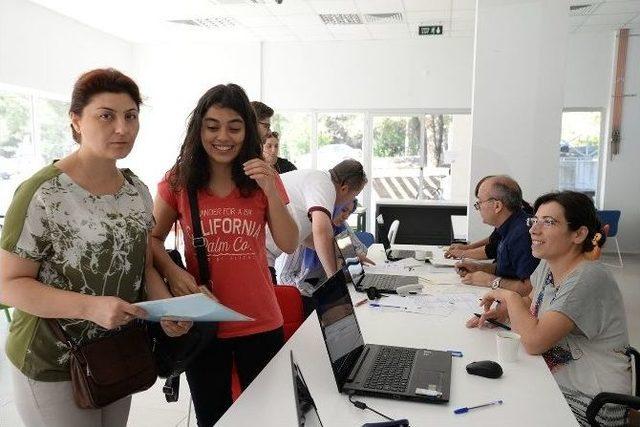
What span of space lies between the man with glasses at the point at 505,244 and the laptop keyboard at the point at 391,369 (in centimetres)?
108

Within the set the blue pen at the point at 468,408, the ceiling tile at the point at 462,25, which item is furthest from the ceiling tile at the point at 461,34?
the blue pen at the point at 468,408

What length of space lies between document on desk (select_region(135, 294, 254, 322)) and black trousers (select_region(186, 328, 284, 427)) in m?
0.33

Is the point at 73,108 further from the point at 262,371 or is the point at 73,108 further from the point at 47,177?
the point at 262,371

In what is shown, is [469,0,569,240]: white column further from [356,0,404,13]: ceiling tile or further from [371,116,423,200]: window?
[371,116,423,200]: window

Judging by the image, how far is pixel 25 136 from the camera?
6.48 m

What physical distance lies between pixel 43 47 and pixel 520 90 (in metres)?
6.06

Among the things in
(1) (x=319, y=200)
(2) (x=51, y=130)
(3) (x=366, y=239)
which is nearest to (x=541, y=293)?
(1) (x=319, y=200)

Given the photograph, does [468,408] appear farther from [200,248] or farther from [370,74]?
[370,74]

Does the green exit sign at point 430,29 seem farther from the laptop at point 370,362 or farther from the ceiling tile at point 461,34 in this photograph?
the laptop at point 370,362

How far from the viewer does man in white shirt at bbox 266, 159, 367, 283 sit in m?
2.37

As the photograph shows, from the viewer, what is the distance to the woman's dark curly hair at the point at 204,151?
5.17 ft

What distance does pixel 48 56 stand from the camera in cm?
658

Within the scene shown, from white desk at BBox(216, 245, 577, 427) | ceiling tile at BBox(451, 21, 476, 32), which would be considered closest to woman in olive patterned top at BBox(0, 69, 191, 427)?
white desk at BBox(216, 245, 577, 427)

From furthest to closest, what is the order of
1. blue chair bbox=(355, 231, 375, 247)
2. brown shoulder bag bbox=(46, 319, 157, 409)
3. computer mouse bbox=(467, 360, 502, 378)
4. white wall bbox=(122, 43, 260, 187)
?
white wall bbox=(122, 43, 260, 187)
blue chair bbox=(355, 231, 375, 247)
computer mouse bbox=(467, 360, 502, 378)
brown shoulder bag bbox=(46, 319, 157, 409)
